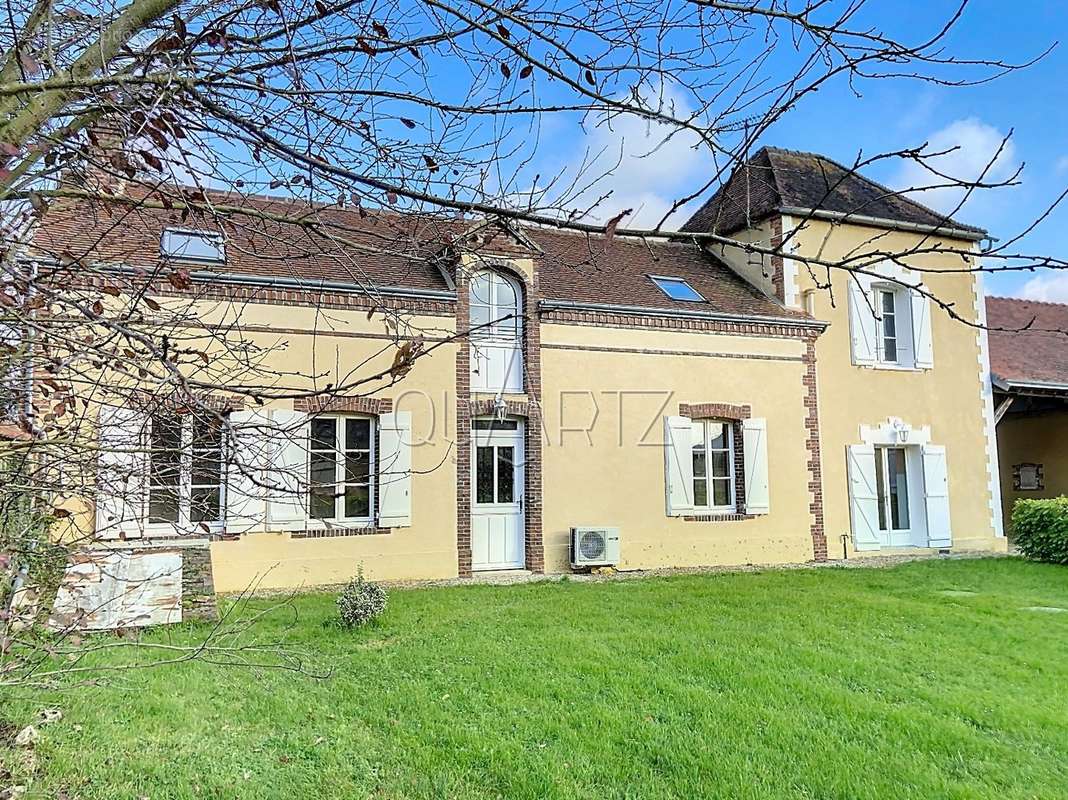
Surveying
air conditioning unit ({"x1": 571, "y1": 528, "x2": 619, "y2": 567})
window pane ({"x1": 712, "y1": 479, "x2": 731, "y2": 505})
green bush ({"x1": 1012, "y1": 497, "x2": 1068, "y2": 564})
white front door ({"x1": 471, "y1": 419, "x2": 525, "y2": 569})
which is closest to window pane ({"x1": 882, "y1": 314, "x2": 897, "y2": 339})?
green bush ({"x1": 1012, "y1": 497, "x2": 1068, "y2": 564})

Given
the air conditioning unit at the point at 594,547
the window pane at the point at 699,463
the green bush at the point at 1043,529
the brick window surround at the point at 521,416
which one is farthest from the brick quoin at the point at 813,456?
the brick window surround at the point at 521,416

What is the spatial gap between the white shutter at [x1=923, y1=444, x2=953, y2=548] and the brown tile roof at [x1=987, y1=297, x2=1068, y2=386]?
2366 mm

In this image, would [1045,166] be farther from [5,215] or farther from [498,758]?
[498,758]

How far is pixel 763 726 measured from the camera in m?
4.28

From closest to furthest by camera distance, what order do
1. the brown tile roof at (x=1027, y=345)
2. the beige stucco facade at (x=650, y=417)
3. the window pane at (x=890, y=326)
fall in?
the beige stucco facade at (x=650, y=417) < the window pane at (x=890, y=326) < the brown tile roof at (x=1027, y=345)

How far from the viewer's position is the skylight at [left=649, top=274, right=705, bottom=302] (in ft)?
40.0

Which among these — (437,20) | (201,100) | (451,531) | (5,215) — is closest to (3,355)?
(5,215)

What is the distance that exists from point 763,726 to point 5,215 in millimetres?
4241

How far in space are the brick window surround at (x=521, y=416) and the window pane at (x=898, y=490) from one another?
22.0ft

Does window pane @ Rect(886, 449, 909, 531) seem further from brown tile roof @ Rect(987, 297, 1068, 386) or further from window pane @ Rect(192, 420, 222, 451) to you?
window pane @ Rect(192, 420, 222, 451)

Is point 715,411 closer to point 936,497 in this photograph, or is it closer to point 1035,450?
point 936,497

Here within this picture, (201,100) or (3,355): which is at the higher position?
(201,100)

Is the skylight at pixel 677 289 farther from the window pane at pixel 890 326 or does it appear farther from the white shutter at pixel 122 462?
the white shutter at pixel 122 462

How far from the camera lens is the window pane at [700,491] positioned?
38.1 ft
